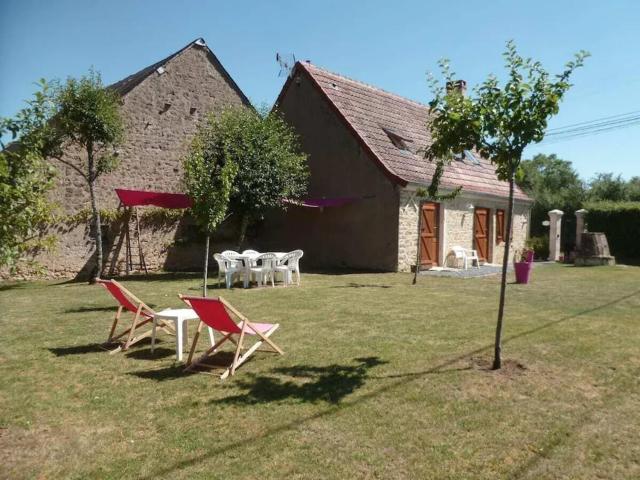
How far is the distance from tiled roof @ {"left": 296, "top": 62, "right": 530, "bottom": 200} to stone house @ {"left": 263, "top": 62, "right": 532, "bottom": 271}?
5cm

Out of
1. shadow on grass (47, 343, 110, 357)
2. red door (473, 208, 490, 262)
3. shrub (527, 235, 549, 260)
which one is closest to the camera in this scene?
shadow on grass (47, 343, 110, 357)

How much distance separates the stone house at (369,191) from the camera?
15.5 meters

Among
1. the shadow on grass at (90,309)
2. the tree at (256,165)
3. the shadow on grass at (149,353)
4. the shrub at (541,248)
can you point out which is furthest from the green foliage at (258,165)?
the shrub at (541,248)

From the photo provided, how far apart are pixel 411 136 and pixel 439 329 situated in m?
12.8

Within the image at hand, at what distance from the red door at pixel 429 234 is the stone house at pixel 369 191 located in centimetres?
3

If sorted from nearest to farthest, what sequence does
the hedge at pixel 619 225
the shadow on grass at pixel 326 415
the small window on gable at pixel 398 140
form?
the shadow on grass at pixel 326 415
the small window on gable at pixel 398 140
the hedge at pixel 619 225

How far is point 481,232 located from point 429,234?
11.3 feet

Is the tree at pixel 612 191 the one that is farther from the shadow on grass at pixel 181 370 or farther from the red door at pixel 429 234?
the shadow on grass at pixel 181 370

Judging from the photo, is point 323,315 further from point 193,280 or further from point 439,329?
point 193,280

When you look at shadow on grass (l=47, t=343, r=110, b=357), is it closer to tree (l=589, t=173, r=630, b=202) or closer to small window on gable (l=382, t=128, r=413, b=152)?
small window on gable (l=382, t=128, r=413, b=152)

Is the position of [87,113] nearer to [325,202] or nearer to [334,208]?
[325,202]

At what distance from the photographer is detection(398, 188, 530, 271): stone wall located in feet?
50.0

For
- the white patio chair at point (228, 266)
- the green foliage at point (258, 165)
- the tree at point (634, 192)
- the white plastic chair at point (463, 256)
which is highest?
the tree at point (634, 192)

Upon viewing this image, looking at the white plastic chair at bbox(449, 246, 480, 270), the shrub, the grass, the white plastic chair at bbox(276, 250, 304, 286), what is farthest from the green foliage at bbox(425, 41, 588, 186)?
the shrub
